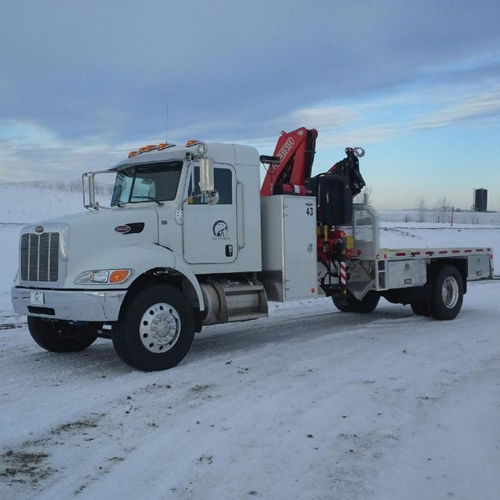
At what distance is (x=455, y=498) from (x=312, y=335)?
584cm

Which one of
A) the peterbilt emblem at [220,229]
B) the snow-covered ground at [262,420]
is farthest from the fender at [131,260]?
the snow-covered ground at [262,420]

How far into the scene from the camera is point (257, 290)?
850 cm

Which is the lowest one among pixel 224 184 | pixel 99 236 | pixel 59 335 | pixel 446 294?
pixel 59 335

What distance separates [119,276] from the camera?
6.86 m

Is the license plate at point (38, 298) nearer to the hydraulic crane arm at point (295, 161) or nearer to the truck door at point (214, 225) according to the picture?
the truck door at point (214, 225)

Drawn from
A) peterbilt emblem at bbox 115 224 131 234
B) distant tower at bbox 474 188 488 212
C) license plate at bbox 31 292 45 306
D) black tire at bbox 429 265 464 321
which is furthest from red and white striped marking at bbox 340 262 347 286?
distant tower at bbox 474 188 488 212

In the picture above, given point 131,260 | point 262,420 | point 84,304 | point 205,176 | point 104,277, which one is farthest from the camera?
point 205,176

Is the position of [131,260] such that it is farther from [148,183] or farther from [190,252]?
[148,183]

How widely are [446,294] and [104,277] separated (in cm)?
713

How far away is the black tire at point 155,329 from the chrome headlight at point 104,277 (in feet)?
1.02

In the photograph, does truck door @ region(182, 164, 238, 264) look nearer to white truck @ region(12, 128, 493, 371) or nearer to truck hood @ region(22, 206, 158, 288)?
white truck @ region(12, 128, 493, 371)

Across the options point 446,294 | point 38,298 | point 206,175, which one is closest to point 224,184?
point 206,175

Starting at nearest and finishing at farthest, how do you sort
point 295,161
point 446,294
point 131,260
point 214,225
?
point 131,260
point 214,225
point 295,161
point 446,294

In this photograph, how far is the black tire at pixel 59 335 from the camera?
318 inches
